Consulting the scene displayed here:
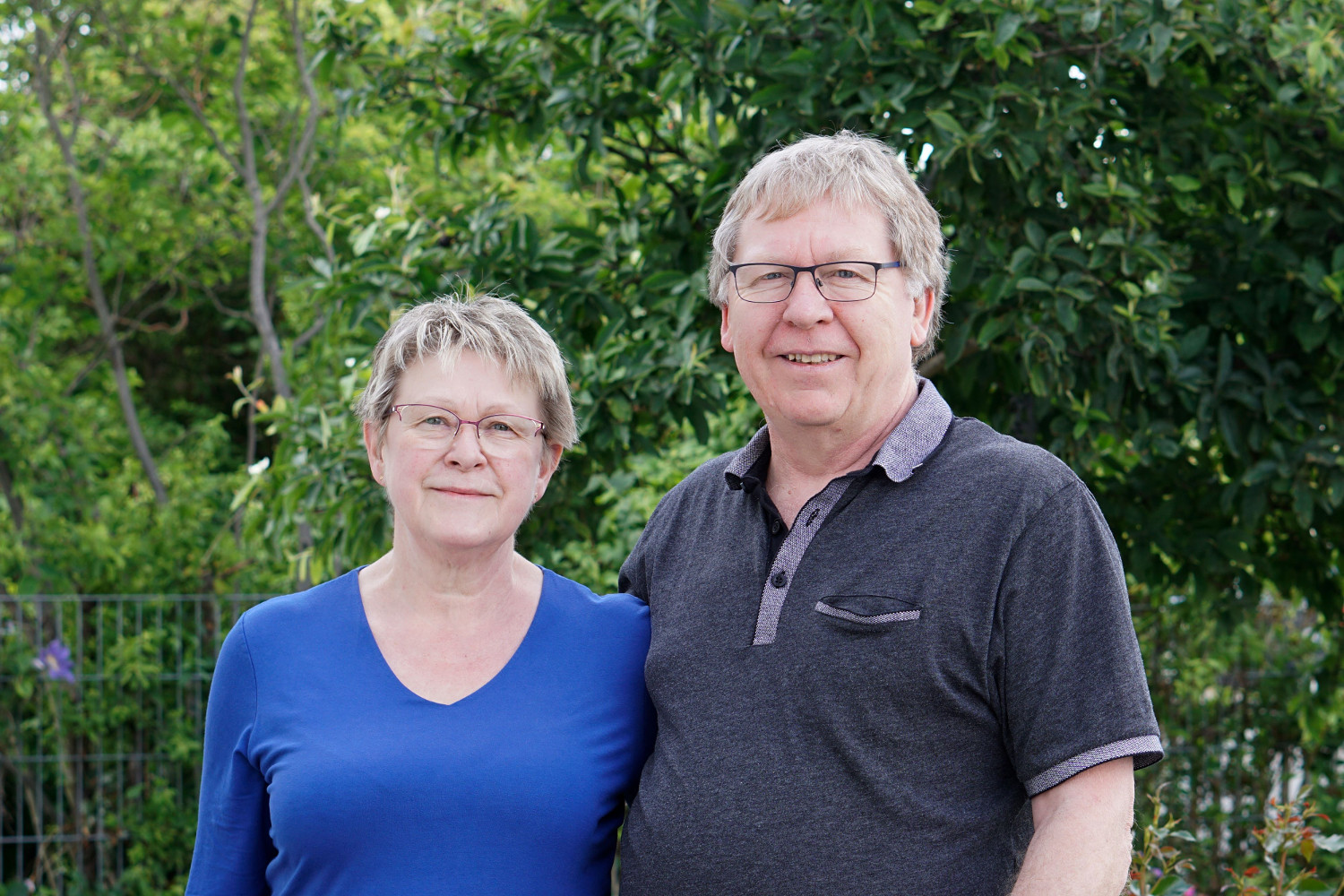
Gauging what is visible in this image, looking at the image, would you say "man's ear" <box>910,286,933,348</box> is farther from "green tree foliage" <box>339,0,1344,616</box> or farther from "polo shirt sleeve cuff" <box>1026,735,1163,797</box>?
"green tree foliage" <box>339,0,1344,616</box>

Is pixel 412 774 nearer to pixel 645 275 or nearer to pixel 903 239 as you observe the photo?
pixel 903 239

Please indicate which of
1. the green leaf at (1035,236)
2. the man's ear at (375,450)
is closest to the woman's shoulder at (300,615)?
the man's ear at (375,450)

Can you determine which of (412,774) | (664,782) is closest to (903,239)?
(664,782)

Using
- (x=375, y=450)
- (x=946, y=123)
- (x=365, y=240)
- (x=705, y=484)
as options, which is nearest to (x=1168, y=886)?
(x=705, y=484)

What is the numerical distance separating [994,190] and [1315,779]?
322 centimetres

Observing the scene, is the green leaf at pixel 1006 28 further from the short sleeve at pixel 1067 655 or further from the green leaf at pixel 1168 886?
the green leaf at pixel 1168 886

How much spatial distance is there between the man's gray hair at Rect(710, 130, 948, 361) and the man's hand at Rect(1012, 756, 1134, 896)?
0.77 meters

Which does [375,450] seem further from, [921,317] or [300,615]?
[921,317]

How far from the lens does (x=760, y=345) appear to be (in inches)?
73.9

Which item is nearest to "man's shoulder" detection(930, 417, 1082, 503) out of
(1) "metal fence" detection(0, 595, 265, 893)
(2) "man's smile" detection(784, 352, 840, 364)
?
(2) "man's smile" detection(784, 352, 840, 364)

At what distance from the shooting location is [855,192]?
1.82 m

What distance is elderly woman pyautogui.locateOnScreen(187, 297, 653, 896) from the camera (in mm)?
1869

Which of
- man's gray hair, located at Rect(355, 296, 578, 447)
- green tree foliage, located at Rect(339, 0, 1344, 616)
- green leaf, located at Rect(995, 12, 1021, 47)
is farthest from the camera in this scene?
green tree foliage, located at Rect(339, 0, 1344, 616)

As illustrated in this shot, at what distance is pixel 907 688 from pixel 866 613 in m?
0.12
